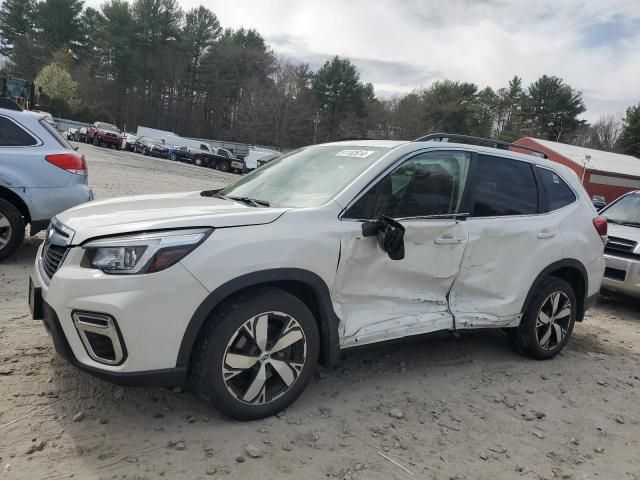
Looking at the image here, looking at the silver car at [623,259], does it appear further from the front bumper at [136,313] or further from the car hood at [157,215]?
the front bumper at [136,313]

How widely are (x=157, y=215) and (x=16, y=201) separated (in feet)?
12.0

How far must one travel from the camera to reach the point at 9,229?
569cm

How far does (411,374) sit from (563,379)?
1.33 meters

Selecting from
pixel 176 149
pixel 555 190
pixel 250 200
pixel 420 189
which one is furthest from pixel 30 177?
pixel 176 149

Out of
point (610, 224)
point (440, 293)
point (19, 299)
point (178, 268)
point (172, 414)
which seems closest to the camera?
point (178, 268)

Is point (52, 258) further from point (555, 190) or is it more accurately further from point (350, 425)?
point (555, 190)

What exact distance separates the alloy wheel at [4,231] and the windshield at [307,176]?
3.02 meters

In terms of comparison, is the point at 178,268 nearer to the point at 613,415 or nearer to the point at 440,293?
the point at 440,293

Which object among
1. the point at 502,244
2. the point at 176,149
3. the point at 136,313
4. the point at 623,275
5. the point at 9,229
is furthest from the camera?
the point at 176,149

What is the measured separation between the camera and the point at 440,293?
12.5ft

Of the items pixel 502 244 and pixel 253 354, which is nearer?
pixel 253 354

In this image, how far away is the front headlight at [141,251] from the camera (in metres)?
2.66

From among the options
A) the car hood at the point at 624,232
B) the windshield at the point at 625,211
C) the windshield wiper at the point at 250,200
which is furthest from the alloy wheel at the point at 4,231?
the windshield at the point at 625,211

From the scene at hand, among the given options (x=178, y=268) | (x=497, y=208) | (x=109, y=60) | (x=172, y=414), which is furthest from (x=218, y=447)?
(x=109, y=60)
